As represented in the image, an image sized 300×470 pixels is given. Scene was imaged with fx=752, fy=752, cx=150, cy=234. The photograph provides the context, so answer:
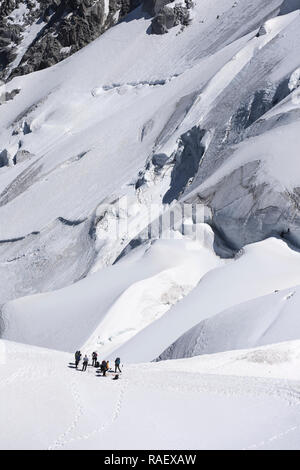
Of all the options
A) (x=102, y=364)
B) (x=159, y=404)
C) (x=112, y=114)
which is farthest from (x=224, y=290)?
(x=112, y=114)

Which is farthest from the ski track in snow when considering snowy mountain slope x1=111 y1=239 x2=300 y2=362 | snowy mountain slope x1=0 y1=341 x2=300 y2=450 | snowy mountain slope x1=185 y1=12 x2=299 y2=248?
snowy mountain slope x1=185 y1=12 x2=299 y2=248

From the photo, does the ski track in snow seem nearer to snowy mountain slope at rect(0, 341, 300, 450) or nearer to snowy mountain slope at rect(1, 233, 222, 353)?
snowy mountain slope at rect(0, 341, 300, 450)

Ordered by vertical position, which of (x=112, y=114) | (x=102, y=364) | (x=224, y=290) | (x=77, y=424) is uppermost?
(x=77, y=424)

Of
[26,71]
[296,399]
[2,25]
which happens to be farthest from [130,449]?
[2,25]

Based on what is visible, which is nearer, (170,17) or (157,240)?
(157,240)

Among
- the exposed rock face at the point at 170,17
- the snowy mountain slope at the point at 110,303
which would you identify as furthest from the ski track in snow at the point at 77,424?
the exposed rock face at the point at 170,17

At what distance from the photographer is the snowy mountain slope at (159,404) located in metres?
15.3

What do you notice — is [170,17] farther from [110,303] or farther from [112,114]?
[110,303]

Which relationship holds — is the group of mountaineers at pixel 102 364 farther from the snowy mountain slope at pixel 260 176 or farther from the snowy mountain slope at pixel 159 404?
the snowy mountain slope at pixel 260 176

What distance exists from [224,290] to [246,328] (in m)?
6.78

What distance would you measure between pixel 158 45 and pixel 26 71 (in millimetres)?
20620

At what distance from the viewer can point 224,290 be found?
32.5m

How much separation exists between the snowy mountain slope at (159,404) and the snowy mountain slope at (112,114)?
635 inches
